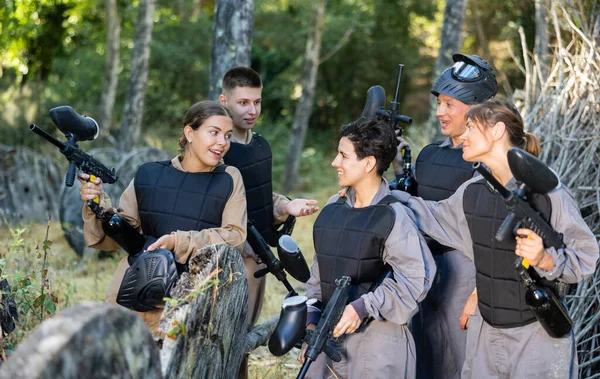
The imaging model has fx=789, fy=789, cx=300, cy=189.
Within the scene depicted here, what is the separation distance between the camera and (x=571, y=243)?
3201 mm

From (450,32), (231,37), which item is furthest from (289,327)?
(450,32)

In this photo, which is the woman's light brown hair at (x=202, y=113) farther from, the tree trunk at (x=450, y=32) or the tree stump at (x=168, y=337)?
the tree trunk at (x=450, y=32)

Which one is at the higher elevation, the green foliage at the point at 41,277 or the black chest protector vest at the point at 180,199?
the black chest protector vest at the point at 180,199

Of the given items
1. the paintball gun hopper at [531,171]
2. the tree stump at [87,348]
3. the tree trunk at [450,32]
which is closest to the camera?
the tree stump at [87,348]

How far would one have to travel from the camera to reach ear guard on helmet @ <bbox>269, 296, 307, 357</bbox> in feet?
10.7

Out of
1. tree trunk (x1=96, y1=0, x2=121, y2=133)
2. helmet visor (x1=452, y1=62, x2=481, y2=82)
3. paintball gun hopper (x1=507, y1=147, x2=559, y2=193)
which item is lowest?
tree trunk (x1=96, y1=0, x2=121, y2=133)

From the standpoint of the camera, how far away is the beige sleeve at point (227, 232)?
3.88 metres

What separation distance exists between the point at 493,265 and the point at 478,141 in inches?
21.4

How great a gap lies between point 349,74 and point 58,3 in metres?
7.93

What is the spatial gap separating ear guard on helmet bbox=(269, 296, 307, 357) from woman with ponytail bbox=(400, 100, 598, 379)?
83 cm

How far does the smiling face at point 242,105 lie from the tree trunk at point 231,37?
1.48m

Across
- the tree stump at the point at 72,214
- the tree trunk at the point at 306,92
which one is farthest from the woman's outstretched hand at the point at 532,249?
the tree trunk at the point at 306,92

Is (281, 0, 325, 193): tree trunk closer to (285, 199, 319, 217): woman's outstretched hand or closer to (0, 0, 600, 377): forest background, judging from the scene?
(0, 0, 600, 377): forest background

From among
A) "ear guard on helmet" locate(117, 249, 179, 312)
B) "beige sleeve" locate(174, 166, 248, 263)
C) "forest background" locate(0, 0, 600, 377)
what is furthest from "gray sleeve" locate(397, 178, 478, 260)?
"forest background" locate(0, 0, 600, 377)
